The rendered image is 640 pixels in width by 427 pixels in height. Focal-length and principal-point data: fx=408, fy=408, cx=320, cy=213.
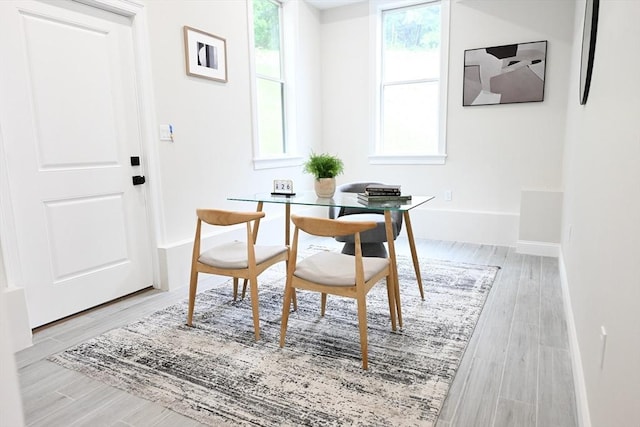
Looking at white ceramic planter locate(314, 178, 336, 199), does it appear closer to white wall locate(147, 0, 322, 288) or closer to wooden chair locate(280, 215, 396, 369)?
wooden chair locate(280, 215, 396, 369)

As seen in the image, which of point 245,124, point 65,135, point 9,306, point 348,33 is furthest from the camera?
point 348,33

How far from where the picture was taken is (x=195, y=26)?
3.17 m

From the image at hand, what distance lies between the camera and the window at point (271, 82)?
13.3 feet

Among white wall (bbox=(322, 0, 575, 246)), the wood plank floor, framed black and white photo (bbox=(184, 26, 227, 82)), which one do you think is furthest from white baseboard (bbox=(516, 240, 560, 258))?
framed black and white photo (bbox=(184, 26, 227, 82))

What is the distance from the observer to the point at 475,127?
425 centimetres

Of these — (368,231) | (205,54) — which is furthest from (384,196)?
(205,54)

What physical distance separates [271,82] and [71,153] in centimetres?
235

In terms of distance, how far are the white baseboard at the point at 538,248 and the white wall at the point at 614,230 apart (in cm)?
216

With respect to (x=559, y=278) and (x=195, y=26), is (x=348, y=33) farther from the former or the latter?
(x=559, y=278)

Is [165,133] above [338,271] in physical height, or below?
above

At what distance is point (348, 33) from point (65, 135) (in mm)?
3404

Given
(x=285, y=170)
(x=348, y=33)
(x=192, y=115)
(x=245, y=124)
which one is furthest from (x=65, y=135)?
(x=348, y=33)

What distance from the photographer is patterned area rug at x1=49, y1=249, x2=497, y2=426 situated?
1.64m

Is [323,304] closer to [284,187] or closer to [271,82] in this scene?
[284,187]
